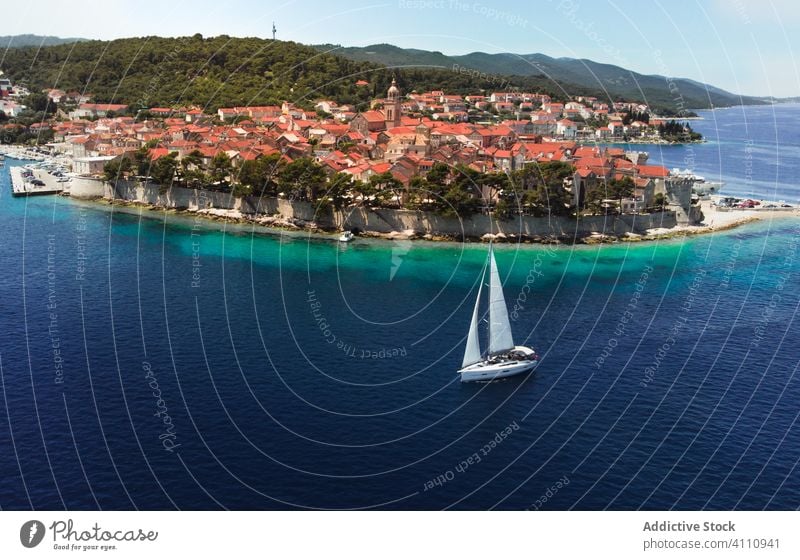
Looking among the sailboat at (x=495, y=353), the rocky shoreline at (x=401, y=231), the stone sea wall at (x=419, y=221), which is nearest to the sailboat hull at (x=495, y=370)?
the sailboat at (x=495, y=353)

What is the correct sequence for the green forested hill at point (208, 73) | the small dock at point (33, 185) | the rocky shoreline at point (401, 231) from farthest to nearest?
the green forested hill at point (208, 73)
the small dock at point (33, 185)
the rocky shoreline at point (401, 231)

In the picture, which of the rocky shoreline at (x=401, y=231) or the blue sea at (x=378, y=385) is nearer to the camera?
the blue sea at (x=378, y=385)

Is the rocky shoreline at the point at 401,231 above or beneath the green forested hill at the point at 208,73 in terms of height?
beneath

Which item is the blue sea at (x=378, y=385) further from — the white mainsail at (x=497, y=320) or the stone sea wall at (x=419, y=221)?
the stone sea wall at (x=419, y=221)

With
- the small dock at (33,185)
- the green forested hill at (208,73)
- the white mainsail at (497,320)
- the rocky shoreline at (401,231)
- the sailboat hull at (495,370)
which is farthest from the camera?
the green forested hill at (208,73)

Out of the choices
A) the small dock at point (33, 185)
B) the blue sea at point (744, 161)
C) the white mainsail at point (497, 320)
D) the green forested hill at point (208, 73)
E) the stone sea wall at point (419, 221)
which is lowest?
the white mainsail at point (497, 320)

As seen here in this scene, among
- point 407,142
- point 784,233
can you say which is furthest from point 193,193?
point 784,233

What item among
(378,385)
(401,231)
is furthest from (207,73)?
(378,385)
